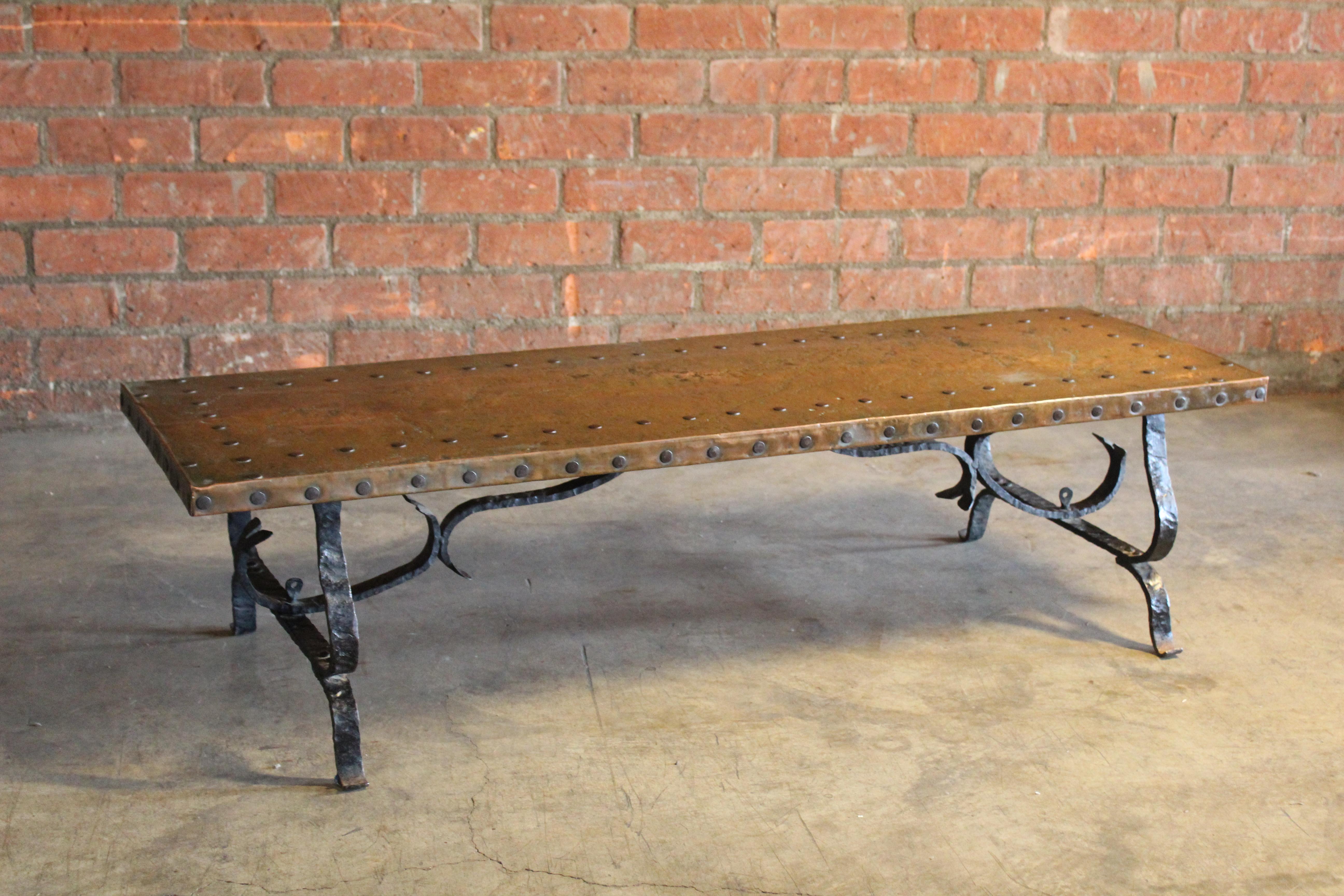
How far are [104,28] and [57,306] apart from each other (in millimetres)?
622

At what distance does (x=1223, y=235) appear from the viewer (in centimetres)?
369

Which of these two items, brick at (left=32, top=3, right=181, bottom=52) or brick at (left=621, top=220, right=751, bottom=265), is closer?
brick at (left=32, top=3, right=181, bottom=52)

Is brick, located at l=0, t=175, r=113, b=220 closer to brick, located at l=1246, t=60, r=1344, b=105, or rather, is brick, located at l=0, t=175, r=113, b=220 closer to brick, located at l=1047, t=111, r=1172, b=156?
brick, located at l=1047, t=111, r=1172, b=156

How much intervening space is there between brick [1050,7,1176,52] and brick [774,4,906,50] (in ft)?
1.30

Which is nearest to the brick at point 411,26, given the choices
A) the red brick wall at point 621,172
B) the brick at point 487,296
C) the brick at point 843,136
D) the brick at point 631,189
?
the red brick wall at point 621,172

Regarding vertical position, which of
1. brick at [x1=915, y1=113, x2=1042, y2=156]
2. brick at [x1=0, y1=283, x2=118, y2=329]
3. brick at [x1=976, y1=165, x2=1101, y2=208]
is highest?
brick at [x1=915, y1=113, x2=1042, y2=156]

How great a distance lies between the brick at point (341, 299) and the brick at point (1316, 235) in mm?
2235

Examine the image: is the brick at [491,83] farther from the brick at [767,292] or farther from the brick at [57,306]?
the brick at [57,306]

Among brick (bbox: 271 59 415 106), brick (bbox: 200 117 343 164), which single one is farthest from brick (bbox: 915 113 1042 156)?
brick (bbox: 200 117 343 164)

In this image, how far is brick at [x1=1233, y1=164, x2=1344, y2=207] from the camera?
3.66 meters

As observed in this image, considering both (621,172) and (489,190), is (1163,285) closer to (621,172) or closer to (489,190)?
(621,172)

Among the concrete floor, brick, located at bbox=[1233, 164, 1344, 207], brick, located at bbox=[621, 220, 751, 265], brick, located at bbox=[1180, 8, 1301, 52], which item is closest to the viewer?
the concrete floor

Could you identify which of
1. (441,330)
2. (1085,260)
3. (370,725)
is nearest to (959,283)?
(1085,260)

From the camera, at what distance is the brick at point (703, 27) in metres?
3.30
